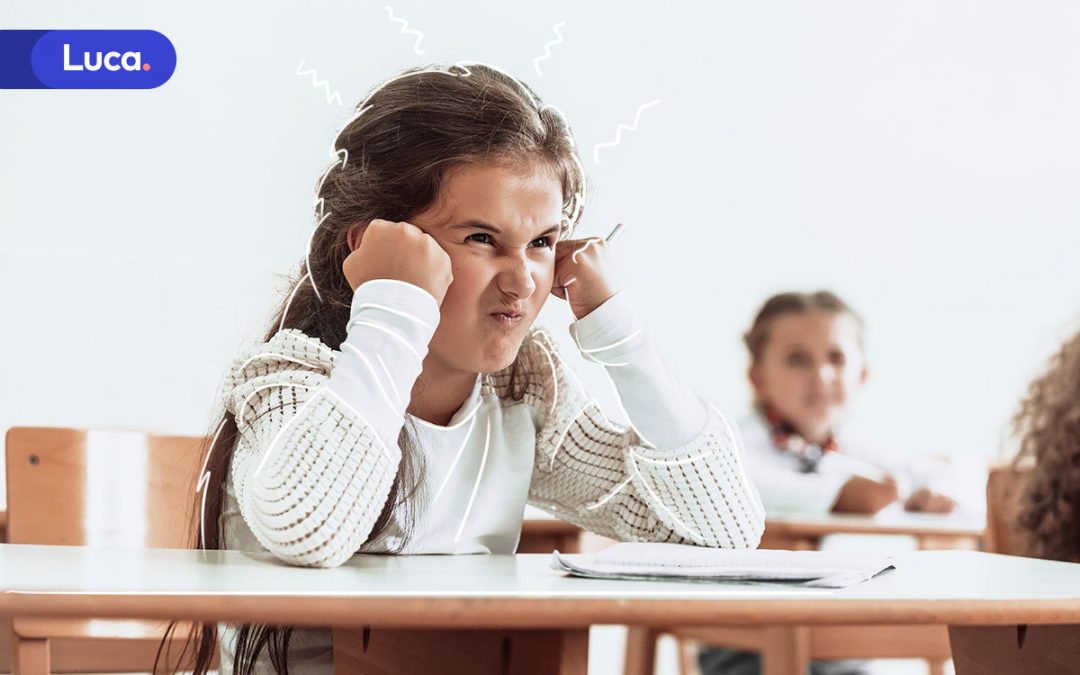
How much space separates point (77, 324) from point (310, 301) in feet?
5.09

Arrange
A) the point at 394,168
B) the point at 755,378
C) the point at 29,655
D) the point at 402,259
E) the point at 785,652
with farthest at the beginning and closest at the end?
the point at 755,378
the point at 785,652
the point at 394,168
the point at 402,259
the point at 29,655

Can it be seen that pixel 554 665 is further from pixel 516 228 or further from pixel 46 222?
pixel 46 222

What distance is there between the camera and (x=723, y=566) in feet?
2.52

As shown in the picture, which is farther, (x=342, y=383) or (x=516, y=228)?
(x=516, y=228)

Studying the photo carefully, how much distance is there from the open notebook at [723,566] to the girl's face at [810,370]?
1975mm

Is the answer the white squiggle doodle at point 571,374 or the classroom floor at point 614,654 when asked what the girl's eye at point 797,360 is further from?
the white squiggle doodle at point 571,374

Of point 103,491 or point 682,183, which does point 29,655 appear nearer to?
point 103,491

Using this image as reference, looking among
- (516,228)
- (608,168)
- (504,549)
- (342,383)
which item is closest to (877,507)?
(608,168)

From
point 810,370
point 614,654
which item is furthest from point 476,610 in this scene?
point 614,654

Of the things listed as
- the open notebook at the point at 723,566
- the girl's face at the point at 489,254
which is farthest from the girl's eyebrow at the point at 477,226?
the open notebook at the point at 723,566

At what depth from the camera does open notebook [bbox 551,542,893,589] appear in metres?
0.73

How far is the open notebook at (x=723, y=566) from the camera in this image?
0.73 meters

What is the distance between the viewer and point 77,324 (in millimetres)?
2469

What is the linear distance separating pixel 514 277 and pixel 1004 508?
0.91m
